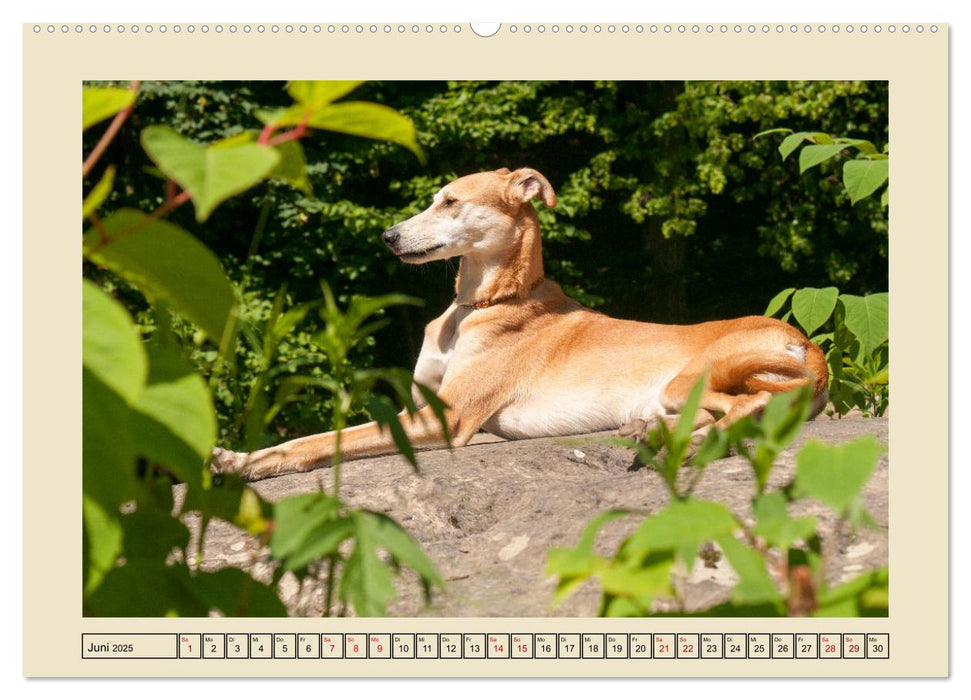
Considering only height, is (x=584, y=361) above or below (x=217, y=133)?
below

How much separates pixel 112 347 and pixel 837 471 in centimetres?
71

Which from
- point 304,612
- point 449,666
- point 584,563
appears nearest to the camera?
Result: point 584,563

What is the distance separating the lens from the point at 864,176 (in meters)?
2.68

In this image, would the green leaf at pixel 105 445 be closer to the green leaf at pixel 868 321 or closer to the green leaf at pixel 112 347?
the green leaf at pixel 112 347

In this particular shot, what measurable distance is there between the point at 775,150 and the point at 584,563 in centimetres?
691

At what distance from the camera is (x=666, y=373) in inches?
166

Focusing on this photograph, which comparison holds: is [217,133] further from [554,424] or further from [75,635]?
[75,635]

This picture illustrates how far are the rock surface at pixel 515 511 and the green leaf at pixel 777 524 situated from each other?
41cm

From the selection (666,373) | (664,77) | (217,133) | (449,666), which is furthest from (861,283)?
(449,666)

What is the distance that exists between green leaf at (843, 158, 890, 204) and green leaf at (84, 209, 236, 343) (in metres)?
1.98

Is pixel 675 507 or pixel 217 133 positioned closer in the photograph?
pixel 675 507

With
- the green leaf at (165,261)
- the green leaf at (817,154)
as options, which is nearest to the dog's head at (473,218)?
the green leaf at (817,154)

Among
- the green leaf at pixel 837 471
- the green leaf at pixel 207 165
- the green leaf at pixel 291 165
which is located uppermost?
the green leaf at pixel 291 165

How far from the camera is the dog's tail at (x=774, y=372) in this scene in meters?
3.88
